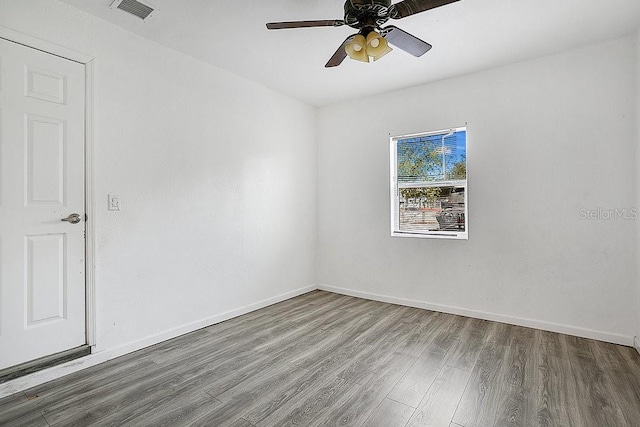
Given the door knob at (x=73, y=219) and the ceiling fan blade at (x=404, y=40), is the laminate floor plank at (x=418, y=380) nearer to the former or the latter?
the ceiling fan blade at (x=404, y=40)

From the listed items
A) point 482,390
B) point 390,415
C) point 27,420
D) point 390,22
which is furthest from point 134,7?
point 482,390

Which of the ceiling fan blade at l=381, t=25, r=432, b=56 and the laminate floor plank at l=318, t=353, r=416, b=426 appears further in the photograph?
the ceiling fan blade at l=381, t=25, r=432, b=56

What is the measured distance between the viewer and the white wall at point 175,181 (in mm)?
2541

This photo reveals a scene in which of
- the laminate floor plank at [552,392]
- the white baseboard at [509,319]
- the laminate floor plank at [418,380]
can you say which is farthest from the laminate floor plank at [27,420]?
the white baseboard at [509,319]

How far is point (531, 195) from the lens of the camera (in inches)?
125

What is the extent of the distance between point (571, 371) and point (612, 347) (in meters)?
0.77

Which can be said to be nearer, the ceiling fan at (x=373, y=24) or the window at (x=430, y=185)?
the ceiling fan at (x=373, y=24)

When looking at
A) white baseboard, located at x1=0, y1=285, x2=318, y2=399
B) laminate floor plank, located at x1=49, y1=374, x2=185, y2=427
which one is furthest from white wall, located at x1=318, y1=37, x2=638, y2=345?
laminate floor plank, located at x1=49, y1=374, x2=185, y2=427

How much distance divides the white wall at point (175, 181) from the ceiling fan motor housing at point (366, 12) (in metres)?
1.82

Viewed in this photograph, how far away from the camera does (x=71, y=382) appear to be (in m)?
2.22

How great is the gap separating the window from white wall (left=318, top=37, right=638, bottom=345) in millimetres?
124

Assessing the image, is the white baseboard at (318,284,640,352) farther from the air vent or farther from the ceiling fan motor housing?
the air vent

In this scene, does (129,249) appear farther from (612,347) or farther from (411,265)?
(612,347)

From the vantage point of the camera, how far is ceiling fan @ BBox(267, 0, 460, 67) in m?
1.89
